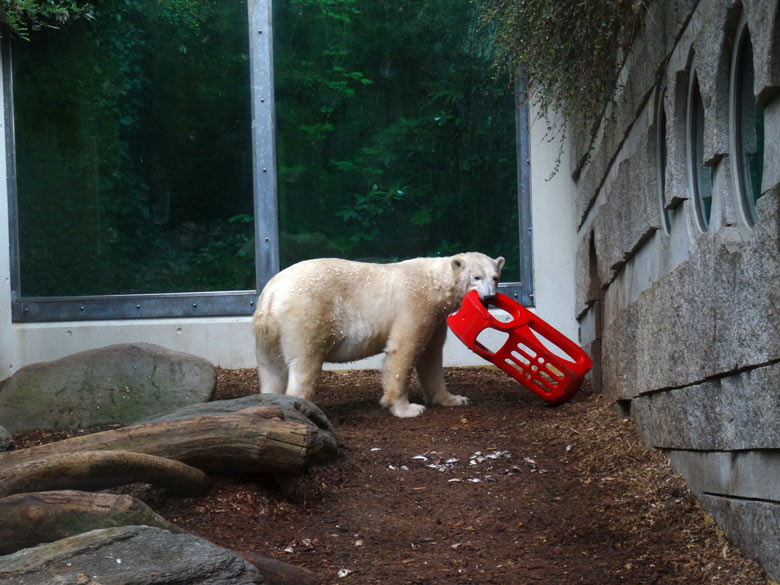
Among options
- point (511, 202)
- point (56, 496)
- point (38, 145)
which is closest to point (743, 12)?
point (56, 496)

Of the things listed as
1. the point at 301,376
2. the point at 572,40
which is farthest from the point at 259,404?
the point at 572,40

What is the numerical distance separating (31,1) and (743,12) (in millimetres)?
5618

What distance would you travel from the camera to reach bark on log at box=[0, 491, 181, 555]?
8.52ft

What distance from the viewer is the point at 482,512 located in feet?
11.8

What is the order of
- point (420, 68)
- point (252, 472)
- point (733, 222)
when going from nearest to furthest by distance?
point (733, 222) → point (252, 472) → point (420, 68)

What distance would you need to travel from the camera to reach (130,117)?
7566 mm

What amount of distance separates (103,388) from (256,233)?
7.99 feet

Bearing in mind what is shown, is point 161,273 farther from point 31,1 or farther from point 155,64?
point 31,1

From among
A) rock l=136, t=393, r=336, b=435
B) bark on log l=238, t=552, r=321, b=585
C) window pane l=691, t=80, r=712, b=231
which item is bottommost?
bark on log l=238, t=552, r=321, b=585

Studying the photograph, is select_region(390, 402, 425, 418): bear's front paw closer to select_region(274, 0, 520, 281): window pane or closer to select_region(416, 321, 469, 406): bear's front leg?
select_region(416, 321, 469, 406): bear's front leg

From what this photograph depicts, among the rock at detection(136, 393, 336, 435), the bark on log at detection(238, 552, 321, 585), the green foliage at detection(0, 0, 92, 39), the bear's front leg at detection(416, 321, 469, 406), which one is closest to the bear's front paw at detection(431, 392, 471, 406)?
the bear's front leg at detection(416, 321, 469, 406)

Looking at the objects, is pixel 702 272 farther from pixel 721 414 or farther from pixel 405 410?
pixel 405 410

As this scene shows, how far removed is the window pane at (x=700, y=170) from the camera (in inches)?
120

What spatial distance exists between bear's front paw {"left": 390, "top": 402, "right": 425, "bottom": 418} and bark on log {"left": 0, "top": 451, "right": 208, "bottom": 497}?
2334 mm
